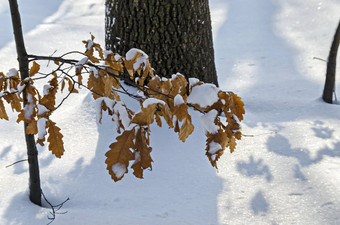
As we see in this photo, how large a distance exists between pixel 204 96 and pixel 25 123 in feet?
3.16

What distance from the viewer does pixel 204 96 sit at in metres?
1.27

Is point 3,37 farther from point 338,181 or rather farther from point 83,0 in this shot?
point 338,181

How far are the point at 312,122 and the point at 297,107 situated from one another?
512 millimetres

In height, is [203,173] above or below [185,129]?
below

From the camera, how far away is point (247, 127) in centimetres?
306

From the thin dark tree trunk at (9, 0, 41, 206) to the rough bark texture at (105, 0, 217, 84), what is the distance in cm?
143

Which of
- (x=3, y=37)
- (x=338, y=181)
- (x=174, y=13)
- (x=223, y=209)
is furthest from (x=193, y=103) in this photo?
(x=3, y=37)

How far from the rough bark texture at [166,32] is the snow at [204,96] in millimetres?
1759

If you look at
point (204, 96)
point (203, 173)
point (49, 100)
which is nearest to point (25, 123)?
point (49, 100)

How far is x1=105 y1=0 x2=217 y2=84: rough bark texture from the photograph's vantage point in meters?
2.92

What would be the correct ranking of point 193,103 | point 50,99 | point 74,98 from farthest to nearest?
point 74,98 < point 50,99 < point 193,103

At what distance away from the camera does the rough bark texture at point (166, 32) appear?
2.92 metres

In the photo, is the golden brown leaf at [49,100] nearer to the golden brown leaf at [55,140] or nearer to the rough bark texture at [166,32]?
the golden brown leaf at [55,140]

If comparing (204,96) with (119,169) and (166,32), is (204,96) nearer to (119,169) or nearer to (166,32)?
(119,169)
